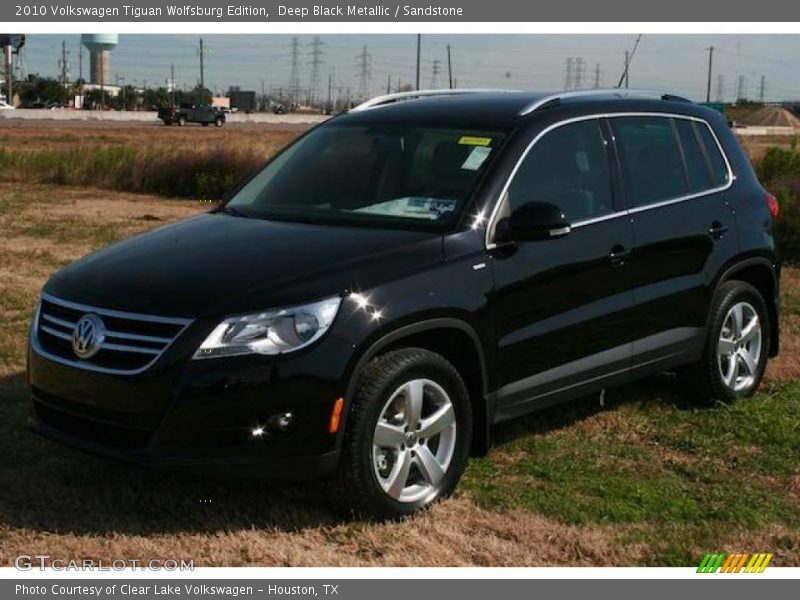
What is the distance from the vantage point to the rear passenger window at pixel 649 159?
571 centimetres

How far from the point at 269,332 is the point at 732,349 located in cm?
349

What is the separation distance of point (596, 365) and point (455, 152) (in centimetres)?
132

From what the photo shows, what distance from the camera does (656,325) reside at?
579 centimetres

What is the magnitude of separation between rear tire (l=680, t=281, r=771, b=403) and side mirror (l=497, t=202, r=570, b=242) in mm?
1783

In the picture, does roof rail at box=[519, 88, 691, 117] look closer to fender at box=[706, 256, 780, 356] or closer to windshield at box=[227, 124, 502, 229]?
windshield at box=[227, 124, 502, 229]

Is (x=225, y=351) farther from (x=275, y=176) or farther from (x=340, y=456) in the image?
(x=275, y=176)

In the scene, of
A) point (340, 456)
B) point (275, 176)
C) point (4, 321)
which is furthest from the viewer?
point (4, 321)

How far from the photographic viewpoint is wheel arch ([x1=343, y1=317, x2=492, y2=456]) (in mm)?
4453

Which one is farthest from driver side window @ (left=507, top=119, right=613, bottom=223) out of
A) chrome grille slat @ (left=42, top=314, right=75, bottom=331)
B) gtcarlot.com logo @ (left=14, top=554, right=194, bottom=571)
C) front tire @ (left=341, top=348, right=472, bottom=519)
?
gtcarlot.com logo @ (left=14, top=554, right=194, bottom=571)

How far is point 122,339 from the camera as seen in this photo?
425 cm

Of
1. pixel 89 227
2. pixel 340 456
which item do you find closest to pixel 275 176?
pixel 340 456

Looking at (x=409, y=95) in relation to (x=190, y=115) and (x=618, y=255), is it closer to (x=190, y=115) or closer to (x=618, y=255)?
(x=618, y=255)

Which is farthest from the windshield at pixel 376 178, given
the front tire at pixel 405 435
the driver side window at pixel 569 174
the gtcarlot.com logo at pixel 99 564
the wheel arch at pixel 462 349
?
the gtcarlot.com logo at pixel 99 564
